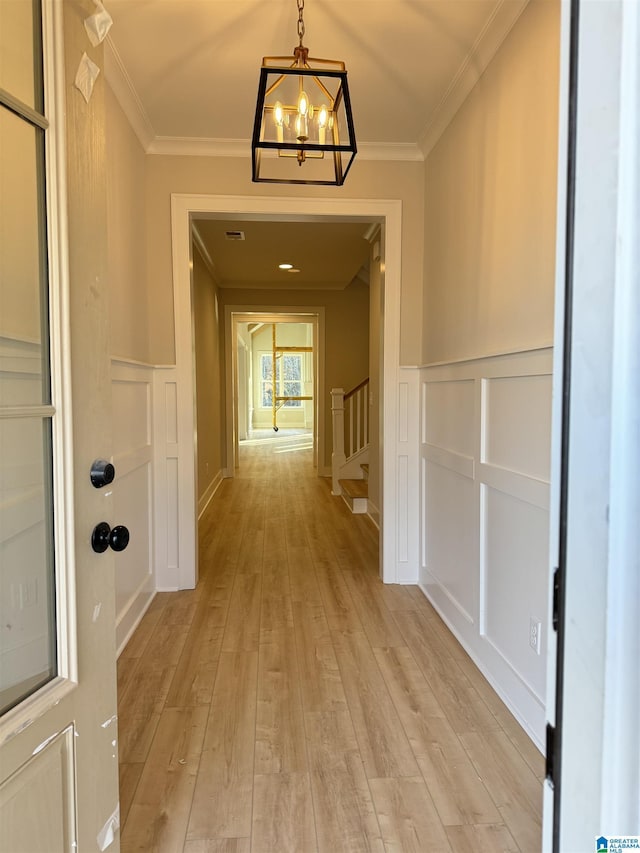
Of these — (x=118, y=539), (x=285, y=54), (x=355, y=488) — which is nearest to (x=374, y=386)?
(x=355, y=488)

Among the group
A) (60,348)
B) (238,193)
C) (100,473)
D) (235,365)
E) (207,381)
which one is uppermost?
(238,193)

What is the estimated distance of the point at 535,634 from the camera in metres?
1.83

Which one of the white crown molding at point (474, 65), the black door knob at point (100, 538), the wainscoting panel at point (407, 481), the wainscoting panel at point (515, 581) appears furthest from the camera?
the wainscoting panel at point (407, 481)

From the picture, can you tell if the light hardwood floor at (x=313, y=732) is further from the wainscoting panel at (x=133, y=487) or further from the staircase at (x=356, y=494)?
the staircase at (x=356, y=494)

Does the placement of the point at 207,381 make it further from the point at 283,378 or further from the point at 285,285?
the point at 283,378

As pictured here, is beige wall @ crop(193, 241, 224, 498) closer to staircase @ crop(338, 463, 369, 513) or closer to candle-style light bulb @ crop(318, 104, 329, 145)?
staircase @ crop(338, 463, 369, 513)

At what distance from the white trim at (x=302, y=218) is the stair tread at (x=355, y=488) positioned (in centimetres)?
216

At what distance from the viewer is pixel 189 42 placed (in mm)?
2238

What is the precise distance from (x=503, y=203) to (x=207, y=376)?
4410 millimetres

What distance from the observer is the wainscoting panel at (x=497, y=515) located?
182cm

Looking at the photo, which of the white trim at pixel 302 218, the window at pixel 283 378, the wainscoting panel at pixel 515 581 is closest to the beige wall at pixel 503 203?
the white trim at pixel 302 218

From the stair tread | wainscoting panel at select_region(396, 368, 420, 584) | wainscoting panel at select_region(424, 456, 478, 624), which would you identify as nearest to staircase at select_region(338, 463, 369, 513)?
the stair tread

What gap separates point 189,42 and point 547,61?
4.78ft

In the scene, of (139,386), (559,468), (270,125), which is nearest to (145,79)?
(270,125)
